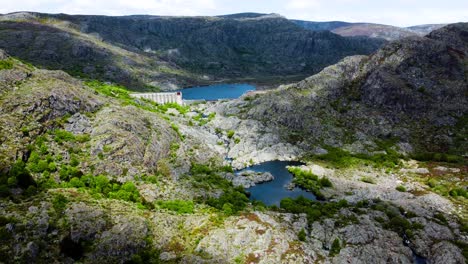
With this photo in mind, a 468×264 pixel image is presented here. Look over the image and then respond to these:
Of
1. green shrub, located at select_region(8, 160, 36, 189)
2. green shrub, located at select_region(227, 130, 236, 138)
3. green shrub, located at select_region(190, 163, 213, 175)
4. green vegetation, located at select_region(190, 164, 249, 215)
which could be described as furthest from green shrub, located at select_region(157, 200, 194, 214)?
green shrub, located at select_region(227, 130, 236, 138)

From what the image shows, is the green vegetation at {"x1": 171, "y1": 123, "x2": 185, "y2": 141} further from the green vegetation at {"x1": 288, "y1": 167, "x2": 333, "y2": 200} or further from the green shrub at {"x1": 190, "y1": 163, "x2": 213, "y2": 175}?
the green vegetation at {"x1": 288, "y1": 167, "x2": 333, "y2": 200}

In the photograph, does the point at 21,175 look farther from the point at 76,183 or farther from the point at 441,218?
the point at 441,218

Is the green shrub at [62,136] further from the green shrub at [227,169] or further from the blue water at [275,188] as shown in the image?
the blue water at [275,188]

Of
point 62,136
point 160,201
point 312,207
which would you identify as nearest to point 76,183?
point 62,136

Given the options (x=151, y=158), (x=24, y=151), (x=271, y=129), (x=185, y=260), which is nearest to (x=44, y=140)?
(x=24, y=151)

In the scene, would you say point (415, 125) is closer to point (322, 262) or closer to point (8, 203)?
point (322, 262)
